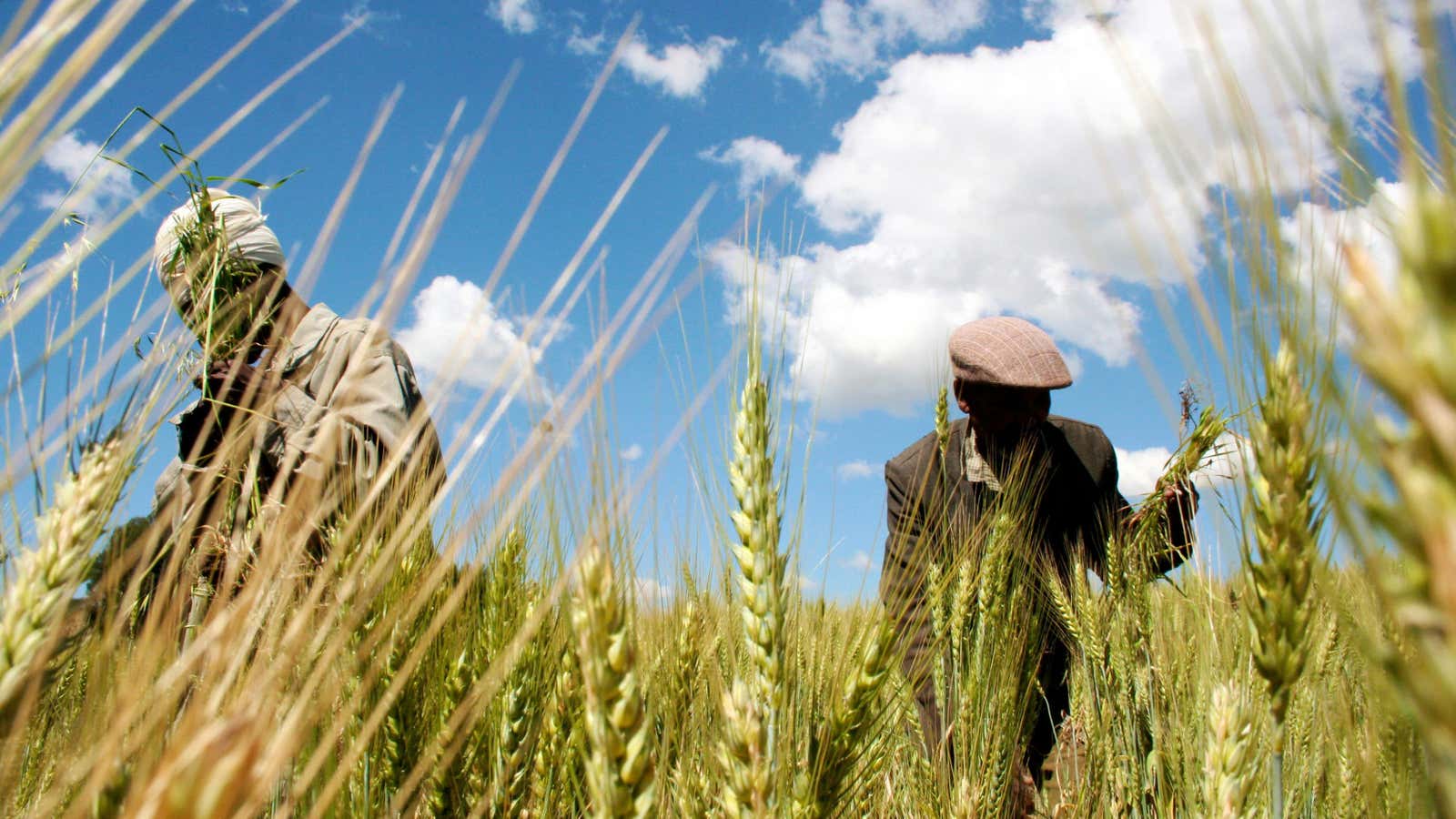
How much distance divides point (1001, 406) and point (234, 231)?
102 inches

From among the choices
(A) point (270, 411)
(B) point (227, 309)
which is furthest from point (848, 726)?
(B) point (227, 309)

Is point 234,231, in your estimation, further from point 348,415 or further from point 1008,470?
point 1008,470

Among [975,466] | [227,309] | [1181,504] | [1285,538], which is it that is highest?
[975,466]

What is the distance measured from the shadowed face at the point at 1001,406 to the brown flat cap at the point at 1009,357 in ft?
0.22

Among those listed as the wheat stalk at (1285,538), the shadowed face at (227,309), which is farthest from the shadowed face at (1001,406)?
the shadowed face at (227,309)

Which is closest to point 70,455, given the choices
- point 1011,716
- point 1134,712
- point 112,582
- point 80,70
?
point 112,582

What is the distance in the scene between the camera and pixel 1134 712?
7.73 feet

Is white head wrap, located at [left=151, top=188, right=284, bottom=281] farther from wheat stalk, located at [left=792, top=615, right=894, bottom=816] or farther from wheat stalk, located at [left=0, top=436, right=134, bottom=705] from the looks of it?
wheat stalk, located at [left=792, top=615, right=894, bottom=816]

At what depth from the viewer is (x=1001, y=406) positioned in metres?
3.28

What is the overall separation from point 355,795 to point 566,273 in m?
1.16

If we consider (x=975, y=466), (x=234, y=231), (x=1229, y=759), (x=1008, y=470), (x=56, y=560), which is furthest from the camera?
(x=975, y=466)

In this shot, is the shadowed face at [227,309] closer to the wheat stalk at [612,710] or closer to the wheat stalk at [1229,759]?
the wheat stalk at [612,710]

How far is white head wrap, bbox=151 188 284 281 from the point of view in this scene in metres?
Result: 1.88

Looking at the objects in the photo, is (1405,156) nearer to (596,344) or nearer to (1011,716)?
(596,344)
